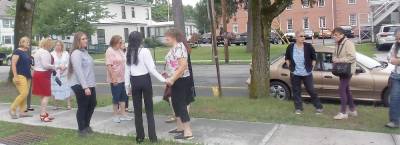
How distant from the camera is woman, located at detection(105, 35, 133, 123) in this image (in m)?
8.65

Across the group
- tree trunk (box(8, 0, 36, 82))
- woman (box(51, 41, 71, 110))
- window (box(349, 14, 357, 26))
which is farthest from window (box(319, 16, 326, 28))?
woman (box(51, 41, 71, 110))

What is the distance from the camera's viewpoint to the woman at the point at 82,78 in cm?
732

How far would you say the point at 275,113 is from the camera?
29.2 ft

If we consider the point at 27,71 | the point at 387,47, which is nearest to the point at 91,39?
the point at 387,47

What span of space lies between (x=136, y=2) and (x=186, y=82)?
6132 cm

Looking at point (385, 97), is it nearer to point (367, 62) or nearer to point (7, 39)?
point (367, 62)

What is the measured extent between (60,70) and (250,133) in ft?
14.7

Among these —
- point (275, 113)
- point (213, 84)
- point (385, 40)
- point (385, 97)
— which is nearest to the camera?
point (275, 113)

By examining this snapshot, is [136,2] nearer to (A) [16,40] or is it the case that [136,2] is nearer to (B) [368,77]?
(A) [16,40]

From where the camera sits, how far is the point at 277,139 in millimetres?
7047

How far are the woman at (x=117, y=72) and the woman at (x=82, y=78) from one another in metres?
1.14

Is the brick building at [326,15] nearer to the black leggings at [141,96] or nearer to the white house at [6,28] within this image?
the white house at [6,28]

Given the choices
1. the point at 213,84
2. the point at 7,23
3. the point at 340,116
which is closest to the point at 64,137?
the point at 340,116

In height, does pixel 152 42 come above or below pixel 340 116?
above
